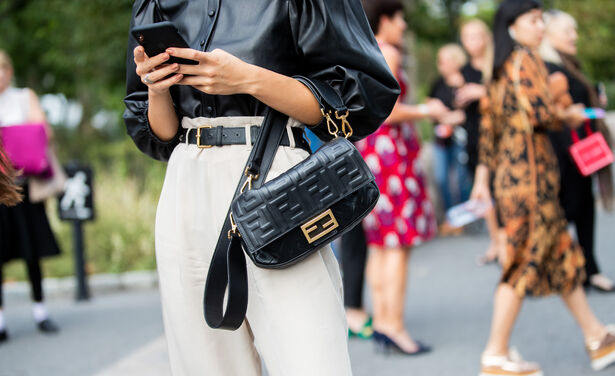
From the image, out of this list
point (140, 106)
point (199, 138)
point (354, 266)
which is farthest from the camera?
point (354, 266)

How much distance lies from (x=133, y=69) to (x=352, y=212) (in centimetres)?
81

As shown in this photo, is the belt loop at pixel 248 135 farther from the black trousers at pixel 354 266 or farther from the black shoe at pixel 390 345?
the black trousers at pixel 354 266

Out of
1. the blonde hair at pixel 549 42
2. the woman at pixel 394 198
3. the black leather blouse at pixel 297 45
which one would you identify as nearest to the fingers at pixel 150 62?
the black leather blouse at pixel 297 45

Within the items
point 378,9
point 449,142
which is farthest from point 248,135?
point 449,142

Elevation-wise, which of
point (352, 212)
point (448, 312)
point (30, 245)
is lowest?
point (448, 312)

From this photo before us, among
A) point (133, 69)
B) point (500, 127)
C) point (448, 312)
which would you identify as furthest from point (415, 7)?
point (133, 69)

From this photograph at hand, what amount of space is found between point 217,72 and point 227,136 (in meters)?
0.21

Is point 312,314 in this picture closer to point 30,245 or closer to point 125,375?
point 125,375

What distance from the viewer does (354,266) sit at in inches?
200

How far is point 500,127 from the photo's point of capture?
4.30 metres

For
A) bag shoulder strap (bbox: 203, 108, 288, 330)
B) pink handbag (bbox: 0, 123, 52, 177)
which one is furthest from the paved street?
bag shoulder strap (bbox: 203, 108, 288, 330)

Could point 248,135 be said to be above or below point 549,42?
above

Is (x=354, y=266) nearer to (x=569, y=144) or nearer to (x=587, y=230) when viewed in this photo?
(x=569, y=144)

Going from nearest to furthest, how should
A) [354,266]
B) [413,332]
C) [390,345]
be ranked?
[390,345], [354,266], [413,332]
